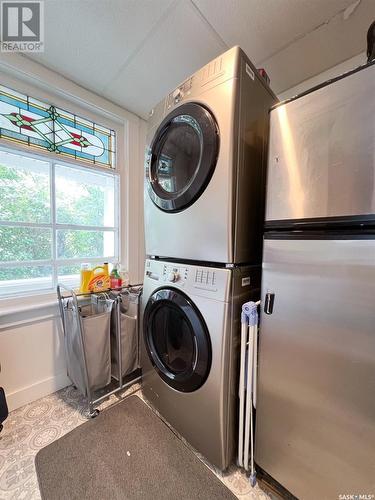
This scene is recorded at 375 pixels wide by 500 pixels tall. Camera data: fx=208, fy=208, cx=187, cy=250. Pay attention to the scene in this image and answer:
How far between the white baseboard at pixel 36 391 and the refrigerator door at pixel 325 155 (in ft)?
6.42

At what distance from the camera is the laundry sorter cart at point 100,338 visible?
4.54 feet

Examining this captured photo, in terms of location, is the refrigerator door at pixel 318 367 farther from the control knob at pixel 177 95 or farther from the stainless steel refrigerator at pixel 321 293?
the control knob at pixel 177 95

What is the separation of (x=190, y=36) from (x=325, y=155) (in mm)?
1181

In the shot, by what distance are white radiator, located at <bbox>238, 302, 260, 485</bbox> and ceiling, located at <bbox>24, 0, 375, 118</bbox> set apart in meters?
1.53

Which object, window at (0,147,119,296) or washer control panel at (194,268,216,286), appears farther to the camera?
window at (0,147,119,296)

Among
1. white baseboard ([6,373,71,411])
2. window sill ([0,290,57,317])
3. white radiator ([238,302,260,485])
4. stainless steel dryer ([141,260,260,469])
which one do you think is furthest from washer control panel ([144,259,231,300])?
white baseboard ([6,373,71,411])

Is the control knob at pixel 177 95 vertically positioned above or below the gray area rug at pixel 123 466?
above

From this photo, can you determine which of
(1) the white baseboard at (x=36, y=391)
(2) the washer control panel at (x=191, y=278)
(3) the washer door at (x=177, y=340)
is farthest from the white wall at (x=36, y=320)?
(2) the washer control panel at (x=191, y=278)

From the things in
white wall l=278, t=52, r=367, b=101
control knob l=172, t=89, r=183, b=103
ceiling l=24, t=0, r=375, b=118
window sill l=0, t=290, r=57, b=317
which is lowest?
window sill l=0, t=290, r=57, b=317

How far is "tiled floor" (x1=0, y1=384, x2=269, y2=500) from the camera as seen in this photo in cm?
100

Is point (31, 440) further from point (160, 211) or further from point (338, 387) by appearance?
point (338, 387)

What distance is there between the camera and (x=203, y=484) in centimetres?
102

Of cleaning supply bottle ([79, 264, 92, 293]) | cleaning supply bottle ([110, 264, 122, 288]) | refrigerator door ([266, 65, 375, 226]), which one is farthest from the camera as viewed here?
cleaning supply bottle ([110, 264, 122, 288])

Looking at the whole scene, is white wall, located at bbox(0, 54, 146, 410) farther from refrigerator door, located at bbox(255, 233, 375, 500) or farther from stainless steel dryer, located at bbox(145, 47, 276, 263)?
refrigerator door, located at bbox(255, 233, 375, 500)
